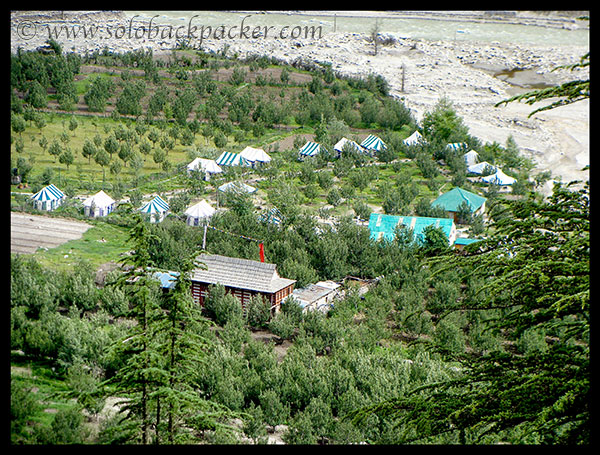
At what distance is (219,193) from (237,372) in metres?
16.0

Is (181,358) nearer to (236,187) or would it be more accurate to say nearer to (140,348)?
(140,348)

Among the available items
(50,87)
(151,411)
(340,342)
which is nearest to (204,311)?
(340,342)

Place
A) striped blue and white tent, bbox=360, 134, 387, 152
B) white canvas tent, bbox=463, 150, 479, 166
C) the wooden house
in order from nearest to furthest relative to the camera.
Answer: the wooden house < white canvas tent, bbox=463, 150, 479, 166 < striped blue and white tent, bbox=360, 134, 387, 152

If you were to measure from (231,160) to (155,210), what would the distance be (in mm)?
9231

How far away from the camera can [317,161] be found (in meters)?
39.3

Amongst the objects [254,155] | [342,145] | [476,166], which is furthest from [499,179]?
[254,155]

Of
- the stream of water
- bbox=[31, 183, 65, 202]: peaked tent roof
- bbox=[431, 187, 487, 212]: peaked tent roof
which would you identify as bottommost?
bbox=[431, 187, 487, 212]: peaked tent roof

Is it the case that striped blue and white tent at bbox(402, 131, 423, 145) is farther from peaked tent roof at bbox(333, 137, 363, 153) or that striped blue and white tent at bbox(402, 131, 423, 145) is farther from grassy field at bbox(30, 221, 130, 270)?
grassy field at bbox(30, 221, 130, 270)

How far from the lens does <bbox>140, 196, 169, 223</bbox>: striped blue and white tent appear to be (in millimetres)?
28250

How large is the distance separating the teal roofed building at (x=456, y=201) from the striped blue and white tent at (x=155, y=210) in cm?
1222

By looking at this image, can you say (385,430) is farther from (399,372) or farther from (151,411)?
(151,411)

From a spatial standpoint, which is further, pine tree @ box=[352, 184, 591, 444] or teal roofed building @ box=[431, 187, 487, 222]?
teal roofed building @ box=[431, 187, 487, 222]

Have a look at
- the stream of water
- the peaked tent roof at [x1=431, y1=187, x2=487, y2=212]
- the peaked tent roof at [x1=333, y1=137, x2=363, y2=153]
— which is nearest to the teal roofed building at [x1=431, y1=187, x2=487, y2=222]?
the peaked tent roof at [x1=431, y1=187, x2=487, y2=212]

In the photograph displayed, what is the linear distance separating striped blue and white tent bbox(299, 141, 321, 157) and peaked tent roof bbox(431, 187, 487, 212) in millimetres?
9457
